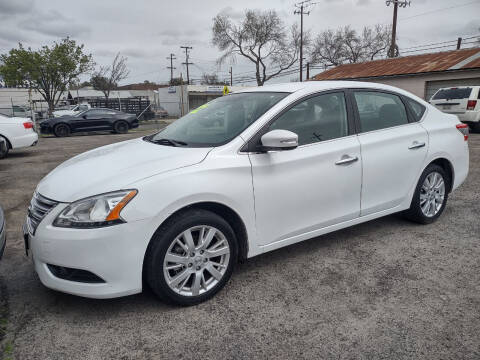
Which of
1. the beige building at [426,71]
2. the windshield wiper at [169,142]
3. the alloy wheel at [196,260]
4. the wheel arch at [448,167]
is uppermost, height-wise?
the beige building at [426,71]

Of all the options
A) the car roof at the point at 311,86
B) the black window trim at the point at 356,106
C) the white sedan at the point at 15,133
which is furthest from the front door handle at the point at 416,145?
the white sedan at the point at 15,133

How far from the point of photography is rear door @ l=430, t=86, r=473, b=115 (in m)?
12.4

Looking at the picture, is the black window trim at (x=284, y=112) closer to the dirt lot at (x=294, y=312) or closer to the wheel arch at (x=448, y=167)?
the dirt lot at (x=294, y=312)

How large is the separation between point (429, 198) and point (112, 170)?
10.9 feet

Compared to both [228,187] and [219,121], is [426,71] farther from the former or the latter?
[228,187]

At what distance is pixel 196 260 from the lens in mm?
2623

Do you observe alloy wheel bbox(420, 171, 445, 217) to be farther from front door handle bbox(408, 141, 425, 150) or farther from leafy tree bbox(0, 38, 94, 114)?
leafy tree bbox(0, 38, 94, 114)

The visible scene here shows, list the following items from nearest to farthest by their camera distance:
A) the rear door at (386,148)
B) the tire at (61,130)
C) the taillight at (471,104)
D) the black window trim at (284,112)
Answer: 1. the black window trim at (284,112)
2. the rear door at (386,148)
3. the taillight at (471,104)
4. the tire at (61,130)

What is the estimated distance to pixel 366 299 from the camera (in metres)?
2.71

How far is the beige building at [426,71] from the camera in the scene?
20562mm

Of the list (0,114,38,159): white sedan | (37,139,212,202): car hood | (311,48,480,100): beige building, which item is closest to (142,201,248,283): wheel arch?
(37,139,212,202): car hood

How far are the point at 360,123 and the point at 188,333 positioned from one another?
236 cm

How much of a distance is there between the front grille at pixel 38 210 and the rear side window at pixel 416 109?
11.5 ft

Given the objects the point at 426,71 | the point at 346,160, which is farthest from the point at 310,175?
the point at 426,71
